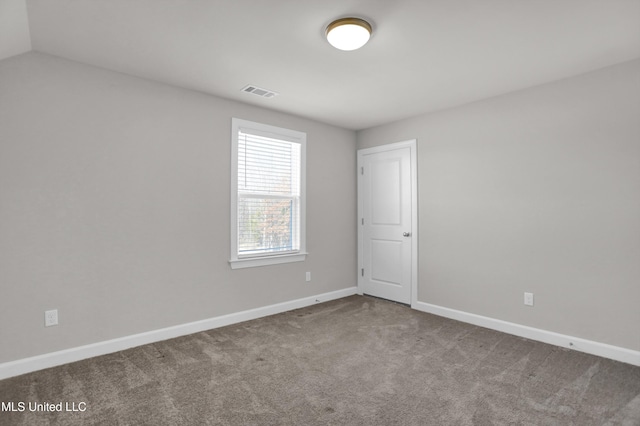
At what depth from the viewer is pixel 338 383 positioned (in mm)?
2412

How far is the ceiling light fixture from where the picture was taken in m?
2.21

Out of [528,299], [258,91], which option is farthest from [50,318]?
[528,299]

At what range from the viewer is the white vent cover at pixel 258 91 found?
11.1ft

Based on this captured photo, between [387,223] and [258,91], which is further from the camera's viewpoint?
[387,223]

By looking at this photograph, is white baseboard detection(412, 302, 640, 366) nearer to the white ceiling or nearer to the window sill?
the window sill

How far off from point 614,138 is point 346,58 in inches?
96.2

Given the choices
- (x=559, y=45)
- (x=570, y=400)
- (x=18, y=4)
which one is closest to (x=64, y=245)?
(x=18, y=4)

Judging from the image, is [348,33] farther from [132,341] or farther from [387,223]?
[132,341]

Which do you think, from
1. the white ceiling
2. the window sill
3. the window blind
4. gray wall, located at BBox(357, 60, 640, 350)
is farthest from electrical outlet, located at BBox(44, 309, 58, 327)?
gray wall, located at BBox(357, 60, 640, 350)

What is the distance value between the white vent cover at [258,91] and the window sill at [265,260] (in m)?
1.86

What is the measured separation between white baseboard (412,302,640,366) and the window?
1.97 metres

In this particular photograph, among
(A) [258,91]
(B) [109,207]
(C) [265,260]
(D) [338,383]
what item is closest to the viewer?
(D) [338,383]

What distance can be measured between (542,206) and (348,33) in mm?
2540

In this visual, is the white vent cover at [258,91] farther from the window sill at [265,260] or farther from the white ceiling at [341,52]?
the window sill at [265,260]
